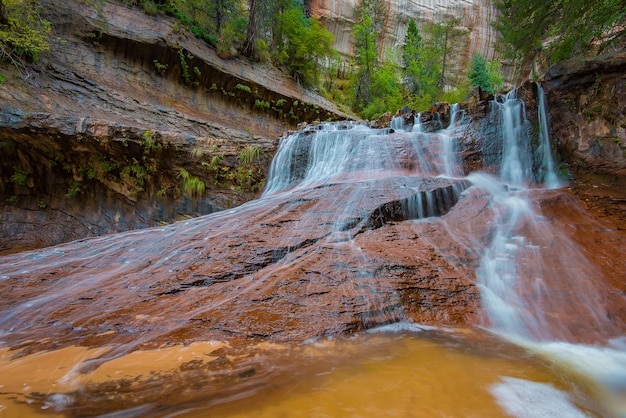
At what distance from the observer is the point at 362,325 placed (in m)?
2.43

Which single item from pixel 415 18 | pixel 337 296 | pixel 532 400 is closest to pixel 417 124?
pixel 337 296

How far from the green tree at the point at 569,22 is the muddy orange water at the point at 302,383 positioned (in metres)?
8.83

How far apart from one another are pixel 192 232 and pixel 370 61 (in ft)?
72.2

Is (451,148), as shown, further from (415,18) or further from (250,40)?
(415,18)

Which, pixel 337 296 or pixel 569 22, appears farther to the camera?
pixel 569 22

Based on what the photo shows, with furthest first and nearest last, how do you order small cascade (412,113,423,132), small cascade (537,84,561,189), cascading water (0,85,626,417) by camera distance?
small cascade (412,113,423,132) → small cascade (537,84,561,189) → cascading water (0,85,626,417)

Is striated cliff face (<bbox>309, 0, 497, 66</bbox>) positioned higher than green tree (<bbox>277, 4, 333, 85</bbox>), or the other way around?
striated cliff face (<bbox>309, 0, 497, 66</bbox>)

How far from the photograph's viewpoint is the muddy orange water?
1.39 m

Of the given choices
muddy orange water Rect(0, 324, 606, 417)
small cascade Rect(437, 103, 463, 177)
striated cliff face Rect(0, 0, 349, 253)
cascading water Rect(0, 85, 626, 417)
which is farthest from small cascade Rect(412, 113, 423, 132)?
muddy orange water Rect(0, 324, 606, 417)

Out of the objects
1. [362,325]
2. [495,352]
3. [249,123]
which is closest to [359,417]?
[362,325]

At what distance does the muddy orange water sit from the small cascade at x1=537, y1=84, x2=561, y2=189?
5.53m

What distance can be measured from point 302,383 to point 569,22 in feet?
36.3

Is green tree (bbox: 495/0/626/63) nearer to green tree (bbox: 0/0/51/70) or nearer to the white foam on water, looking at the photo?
the white foam on water

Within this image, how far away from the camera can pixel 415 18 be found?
32.2 meters
